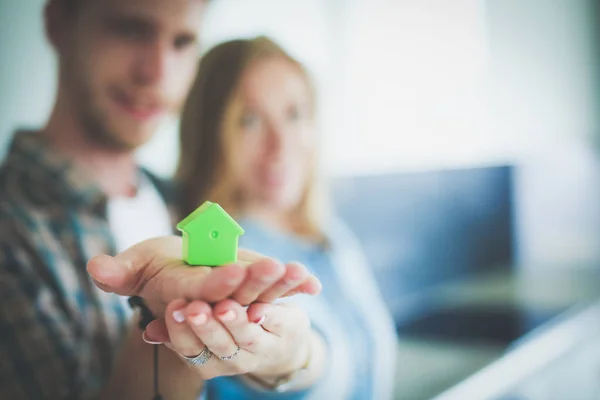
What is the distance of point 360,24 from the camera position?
1150 mm

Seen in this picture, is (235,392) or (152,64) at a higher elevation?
(152,64)

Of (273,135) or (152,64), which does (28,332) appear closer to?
(152,64)

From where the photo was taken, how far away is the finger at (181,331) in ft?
1.43

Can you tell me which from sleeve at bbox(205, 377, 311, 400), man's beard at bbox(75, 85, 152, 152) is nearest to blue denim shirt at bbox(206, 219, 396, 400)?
sleeve at bbox(205, 377, 311, 400)

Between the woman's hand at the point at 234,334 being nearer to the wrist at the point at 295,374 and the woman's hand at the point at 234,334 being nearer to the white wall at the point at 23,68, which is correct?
the wrist at the point at 295,374

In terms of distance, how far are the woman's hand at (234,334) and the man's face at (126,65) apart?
0.33m

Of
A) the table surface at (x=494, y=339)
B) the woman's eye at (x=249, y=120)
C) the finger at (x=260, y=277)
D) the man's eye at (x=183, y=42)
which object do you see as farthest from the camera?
the table surface at (x=494, y=339)

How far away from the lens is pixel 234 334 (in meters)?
0.47

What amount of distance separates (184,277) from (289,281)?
100 mm

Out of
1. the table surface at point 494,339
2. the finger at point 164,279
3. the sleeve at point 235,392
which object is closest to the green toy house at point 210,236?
the finger at point 164,279

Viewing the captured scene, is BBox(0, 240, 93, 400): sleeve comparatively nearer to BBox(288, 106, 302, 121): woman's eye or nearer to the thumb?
the thumb

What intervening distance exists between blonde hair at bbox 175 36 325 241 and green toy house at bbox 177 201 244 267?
32 centimetres

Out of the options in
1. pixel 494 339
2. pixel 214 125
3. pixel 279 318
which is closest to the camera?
pixel 279 318

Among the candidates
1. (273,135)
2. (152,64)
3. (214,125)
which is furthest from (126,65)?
(273,135)
